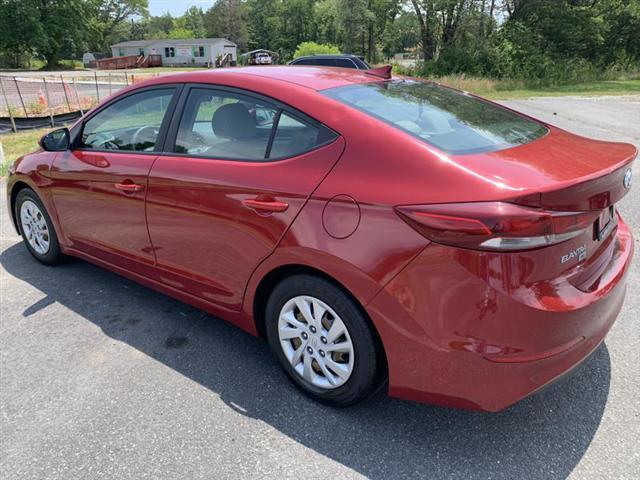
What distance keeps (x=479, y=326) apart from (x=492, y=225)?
40 cm

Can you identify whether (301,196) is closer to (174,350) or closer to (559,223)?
(559,223)

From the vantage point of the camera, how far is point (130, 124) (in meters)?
3.63

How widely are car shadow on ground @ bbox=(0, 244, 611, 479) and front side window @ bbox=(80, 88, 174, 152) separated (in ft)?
4.08

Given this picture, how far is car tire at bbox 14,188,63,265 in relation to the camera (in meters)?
4.27

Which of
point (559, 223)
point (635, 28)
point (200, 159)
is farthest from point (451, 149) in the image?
point (635, 28)

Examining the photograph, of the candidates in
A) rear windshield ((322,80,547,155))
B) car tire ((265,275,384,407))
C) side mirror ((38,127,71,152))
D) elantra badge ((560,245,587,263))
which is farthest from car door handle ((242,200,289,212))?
side mirror ((38,127,71,152))

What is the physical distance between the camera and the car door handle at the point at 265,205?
2510 millimetres

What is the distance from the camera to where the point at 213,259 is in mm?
2969

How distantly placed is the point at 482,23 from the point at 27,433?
131 feet

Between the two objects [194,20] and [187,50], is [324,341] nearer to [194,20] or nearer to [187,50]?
[187,50]

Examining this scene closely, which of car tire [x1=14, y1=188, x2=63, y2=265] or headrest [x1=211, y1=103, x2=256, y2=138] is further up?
headrest [x1=211, y1=103, x2=256, y2=138]

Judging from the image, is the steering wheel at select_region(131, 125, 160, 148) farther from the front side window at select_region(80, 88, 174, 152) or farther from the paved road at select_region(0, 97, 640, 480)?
the paved road at select_region(0, 97, 640, 480)

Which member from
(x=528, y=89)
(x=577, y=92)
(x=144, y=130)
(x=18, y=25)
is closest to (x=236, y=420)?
(x=144, y=130)

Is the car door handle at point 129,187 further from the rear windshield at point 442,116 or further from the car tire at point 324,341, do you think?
the rear windshield at point 442,116
